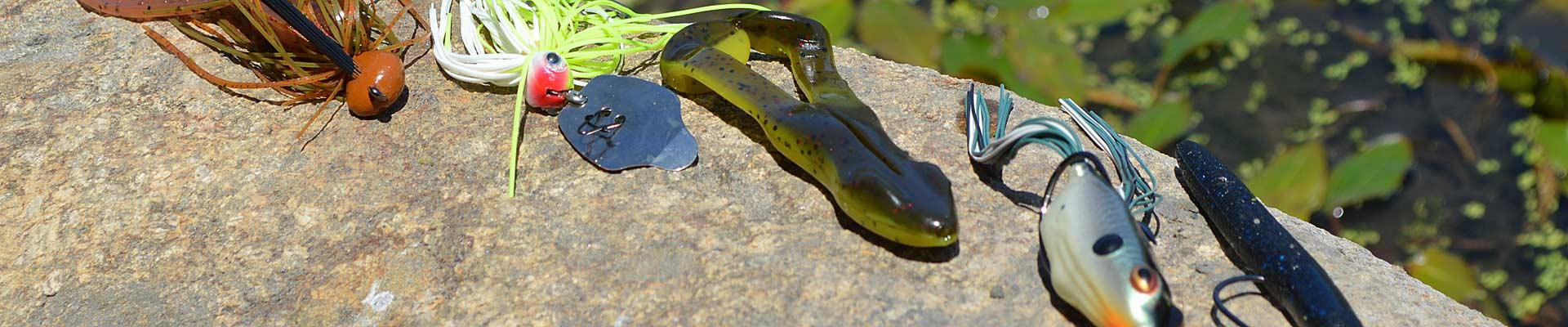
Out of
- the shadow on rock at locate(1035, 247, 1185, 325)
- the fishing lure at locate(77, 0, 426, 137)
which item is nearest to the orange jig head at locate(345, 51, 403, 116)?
the fishing lure at locate(77, 0, 426, 137)

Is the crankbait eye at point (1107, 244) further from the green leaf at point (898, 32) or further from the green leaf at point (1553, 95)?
the green leaf at point (1553, 95)

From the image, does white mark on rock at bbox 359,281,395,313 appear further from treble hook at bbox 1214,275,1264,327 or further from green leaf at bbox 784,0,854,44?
green leaf at bbox 784,0,854,44

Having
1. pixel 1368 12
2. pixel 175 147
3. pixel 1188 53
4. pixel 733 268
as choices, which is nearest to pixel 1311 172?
pixel 1188 53

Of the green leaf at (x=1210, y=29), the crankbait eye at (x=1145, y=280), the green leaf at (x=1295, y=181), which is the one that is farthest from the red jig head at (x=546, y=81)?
the green leaf at (x=1210, y=29)

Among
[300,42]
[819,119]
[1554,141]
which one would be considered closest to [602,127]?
[819,119]

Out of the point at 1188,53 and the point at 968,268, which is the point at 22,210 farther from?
the point at 1188,53

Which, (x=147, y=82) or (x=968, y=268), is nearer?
(x=968, y=268)
